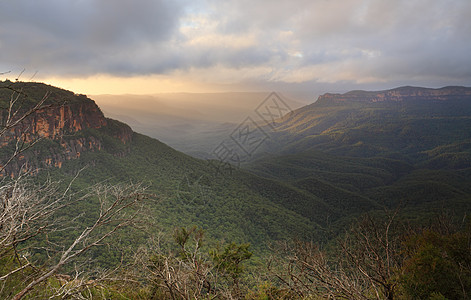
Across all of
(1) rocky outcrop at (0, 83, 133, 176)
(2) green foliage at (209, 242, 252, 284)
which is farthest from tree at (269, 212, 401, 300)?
(1) rocky outcrop at (0, 83, 133, 176)

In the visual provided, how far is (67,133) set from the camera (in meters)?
39.5

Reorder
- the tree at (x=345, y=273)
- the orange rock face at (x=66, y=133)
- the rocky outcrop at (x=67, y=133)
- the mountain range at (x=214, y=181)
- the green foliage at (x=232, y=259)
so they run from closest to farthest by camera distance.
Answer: the tree at (x=345, y=273)
the green foliage at (x=232, y=259)
the rocky outcrop at (x=67, y=133)
the orange rock face at (x=66, y=133)
the mountain range at (x=214, y=181)

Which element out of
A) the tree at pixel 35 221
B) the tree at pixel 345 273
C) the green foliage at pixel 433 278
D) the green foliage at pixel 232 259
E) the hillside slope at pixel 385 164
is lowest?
the hillside slope at pixel 385 164

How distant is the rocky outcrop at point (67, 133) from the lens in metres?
29.9

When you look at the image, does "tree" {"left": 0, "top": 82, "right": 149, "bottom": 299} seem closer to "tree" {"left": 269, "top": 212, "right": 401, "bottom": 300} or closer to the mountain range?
"tree" {"left": 269, "top": 212, "right": 401, "bottom": 300}

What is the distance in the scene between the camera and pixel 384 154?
147500 mm

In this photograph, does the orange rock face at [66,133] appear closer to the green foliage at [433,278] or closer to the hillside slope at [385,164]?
the green foliage at [433,278]

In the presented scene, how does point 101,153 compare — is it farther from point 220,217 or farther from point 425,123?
point 425,123

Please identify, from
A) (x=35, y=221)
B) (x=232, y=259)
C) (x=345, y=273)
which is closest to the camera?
(x=35, y=221)

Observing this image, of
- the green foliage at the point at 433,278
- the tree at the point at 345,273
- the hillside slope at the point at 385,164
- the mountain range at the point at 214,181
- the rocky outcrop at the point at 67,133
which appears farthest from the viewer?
the hillside slope at the point at 385,164

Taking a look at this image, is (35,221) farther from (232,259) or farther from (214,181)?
(214,181)

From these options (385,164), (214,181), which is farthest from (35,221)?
(385,164)

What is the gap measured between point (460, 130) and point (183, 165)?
226 metres

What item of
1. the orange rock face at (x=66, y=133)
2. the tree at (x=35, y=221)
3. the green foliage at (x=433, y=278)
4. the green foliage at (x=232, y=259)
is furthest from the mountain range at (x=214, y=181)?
the tree at (x=35, y=221)
